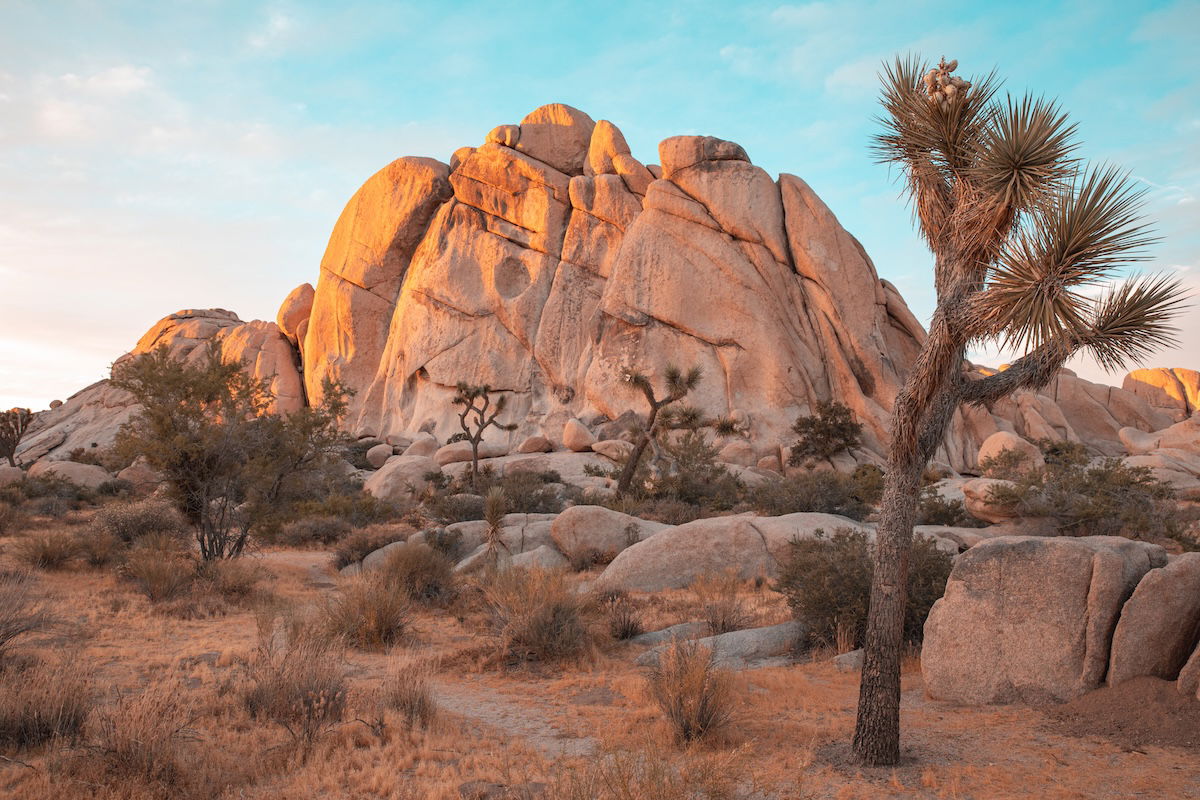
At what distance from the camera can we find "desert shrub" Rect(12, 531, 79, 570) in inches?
525

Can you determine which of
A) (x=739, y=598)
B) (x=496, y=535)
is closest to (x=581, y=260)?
(x=496, y=535)

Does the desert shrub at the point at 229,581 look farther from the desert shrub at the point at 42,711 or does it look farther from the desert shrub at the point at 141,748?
the desert shrub at the point at 141,748

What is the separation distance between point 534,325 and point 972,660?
3829 centimetres

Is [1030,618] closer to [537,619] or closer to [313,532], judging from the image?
[537,619]

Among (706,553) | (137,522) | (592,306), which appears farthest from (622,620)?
(592,306)

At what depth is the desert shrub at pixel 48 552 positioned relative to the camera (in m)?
13.3

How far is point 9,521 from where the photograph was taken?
18.6 metres

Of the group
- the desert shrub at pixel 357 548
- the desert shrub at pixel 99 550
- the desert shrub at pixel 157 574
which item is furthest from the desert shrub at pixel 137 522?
the desert shrub at pixel 357 548

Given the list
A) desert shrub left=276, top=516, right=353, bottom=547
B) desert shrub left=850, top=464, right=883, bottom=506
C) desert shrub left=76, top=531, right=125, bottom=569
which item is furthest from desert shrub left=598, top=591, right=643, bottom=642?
desert shrub left=850, top=464, right=883, bottom=506

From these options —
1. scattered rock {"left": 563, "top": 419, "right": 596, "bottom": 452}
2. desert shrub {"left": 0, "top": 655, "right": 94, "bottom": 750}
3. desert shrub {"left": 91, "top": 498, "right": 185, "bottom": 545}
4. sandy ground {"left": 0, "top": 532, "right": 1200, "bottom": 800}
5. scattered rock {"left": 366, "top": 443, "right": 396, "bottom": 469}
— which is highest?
scattered rock {"left": 563, "top": 419, "right": 596, "bottom": 452}

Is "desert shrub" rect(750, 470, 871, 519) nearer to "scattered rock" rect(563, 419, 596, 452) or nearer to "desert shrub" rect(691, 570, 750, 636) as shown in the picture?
"desert shrub" rect(691, 570, 750, 636)

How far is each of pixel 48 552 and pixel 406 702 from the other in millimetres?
10441

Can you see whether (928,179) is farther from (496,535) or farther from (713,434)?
(713,434)

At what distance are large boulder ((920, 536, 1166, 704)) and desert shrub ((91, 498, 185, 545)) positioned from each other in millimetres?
14304
